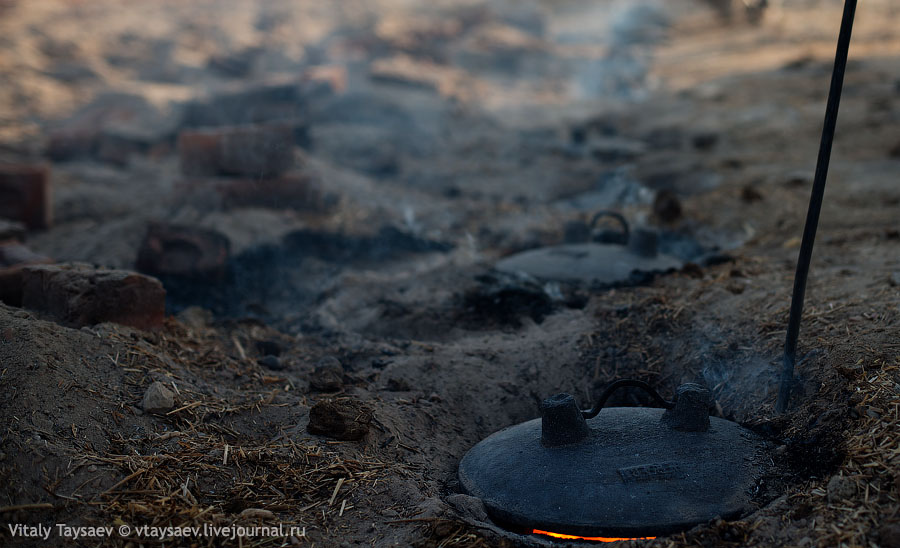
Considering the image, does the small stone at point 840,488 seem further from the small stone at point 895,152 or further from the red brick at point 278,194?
the small stone at point 895,152

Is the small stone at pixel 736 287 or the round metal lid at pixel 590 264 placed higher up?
the small stone at pixel 736 287

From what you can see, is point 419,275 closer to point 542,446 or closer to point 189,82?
point 542,446

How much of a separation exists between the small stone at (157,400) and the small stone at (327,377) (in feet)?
2.43

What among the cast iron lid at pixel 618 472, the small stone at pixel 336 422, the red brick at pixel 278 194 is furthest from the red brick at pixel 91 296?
the red brick at pixel 278 194

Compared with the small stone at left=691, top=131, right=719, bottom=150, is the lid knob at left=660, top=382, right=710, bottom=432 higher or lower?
lower

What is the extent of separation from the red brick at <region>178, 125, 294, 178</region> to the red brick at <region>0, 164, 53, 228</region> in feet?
4.43

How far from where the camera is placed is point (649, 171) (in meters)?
8.22

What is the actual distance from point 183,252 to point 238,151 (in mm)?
1507

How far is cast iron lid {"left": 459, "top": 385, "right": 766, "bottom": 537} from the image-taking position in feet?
7.54

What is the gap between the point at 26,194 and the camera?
635 cm

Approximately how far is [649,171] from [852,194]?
8.36 feet

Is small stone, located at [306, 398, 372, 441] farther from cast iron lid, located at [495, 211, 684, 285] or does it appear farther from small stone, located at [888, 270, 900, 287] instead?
small stone, located at [888, 270, 900, 287]

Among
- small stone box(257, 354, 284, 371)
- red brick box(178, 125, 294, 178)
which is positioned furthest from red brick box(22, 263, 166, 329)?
red brick box(178, 125, 294, 178)

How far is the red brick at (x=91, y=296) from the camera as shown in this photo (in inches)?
129
